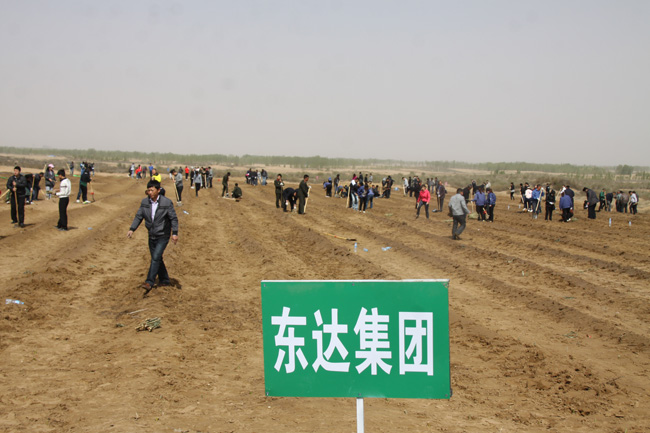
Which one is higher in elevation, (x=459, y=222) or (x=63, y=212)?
(x=63, y=212)

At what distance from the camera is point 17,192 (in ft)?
54.2

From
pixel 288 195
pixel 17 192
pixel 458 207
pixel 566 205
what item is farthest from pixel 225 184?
pixel 458 207

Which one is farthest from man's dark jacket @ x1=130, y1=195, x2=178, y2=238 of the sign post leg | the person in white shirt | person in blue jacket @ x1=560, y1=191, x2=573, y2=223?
person in blue jacket @ x1=560, y1=191, x2=573, y2=223

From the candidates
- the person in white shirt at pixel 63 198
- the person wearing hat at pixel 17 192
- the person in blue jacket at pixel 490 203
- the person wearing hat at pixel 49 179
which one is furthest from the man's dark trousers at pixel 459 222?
the person wearing hat at pixel 49 179

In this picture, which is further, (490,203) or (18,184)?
(490,203)

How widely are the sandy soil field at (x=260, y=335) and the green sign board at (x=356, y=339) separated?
1665 millimetres

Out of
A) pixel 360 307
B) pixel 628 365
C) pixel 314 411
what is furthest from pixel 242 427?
pixel 628 365

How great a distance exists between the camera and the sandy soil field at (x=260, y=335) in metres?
5.05

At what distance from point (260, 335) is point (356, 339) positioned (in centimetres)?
474

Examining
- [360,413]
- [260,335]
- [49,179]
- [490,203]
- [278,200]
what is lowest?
[260,335]

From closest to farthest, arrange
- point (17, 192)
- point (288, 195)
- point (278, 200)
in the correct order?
point (17, 192) → point (288, 195) → point (278, 200)

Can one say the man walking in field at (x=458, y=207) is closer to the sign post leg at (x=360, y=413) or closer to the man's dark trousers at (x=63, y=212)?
the man's dark trousers at (x=63, y=212)

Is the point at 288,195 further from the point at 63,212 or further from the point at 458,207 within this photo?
the point at 63,212

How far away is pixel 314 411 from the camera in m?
5.15
